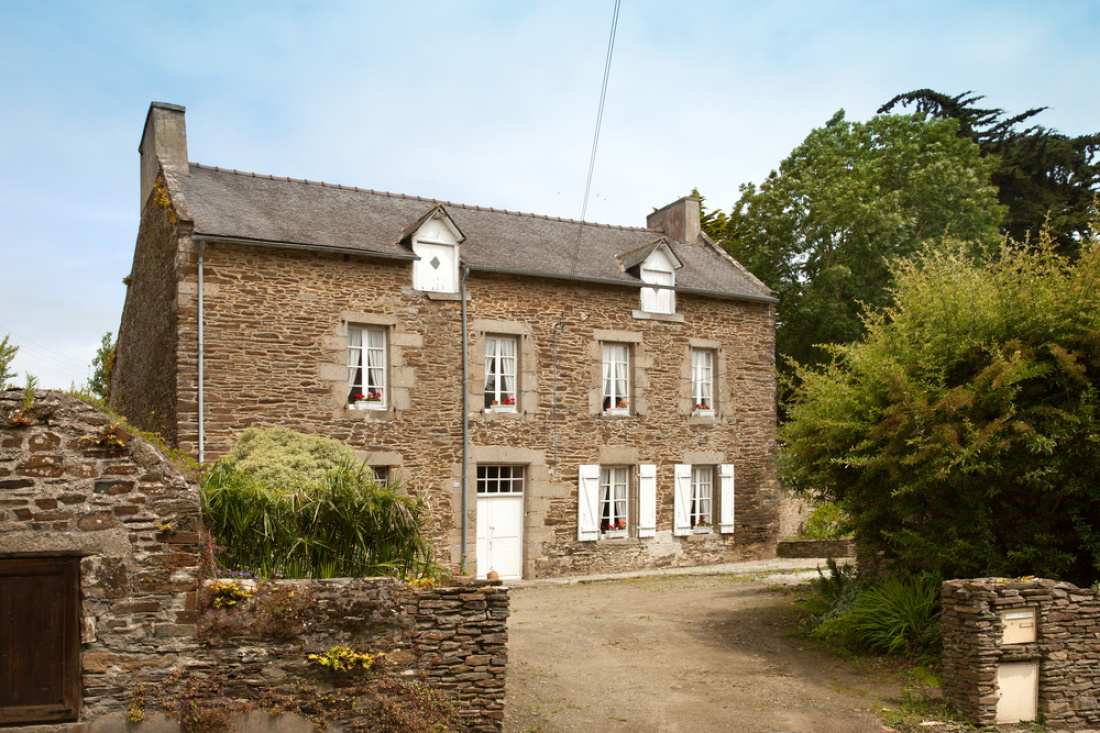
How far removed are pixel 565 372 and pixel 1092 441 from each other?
8834 mm

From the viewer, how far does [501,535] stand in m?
14.9

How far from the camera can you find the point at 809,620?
10266 mm

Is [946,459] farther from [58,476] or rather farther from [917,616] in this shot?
[58,476]

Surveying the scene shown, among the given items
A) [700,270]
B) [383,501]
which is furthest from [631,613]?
[700,270]

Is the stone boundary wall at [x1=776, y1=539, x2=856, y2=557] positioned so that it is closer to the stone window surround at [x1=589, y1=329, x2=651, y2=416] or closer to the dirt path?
the stone window surround at [x1=589, y1=329, x2=651, y2=416]

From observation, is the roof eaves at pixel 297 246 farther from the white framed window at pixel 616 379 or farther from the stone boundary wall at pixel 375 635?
the stone boundary wall at pixel 375 635

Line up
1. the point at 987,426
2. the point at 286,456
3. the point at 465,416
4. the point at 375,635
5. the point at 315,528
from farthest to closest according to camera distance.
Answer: the point at 465,416 < the point at 286,456 < the point at 987,426 < the point at 315,528 < the point at 375,635

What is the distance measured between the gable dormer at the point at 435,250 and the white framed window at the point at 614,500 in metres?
4.51

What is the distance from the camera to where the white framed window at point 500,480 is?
49.0ft

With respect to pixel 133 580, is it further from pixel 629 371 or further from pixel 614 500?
pixel 629 371

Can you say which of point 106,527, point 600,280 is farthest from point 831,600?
point 106,527

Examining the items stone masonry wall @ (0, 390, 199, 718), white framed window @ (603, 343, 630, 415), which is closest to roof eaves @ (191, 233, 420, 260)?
white framed window @ (603, 343, 630, 415)

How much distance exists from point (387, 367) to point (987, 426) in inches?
357

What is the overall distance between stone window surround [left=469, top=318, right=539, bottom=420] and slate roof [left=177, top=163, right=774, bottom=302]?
1.00 meters
